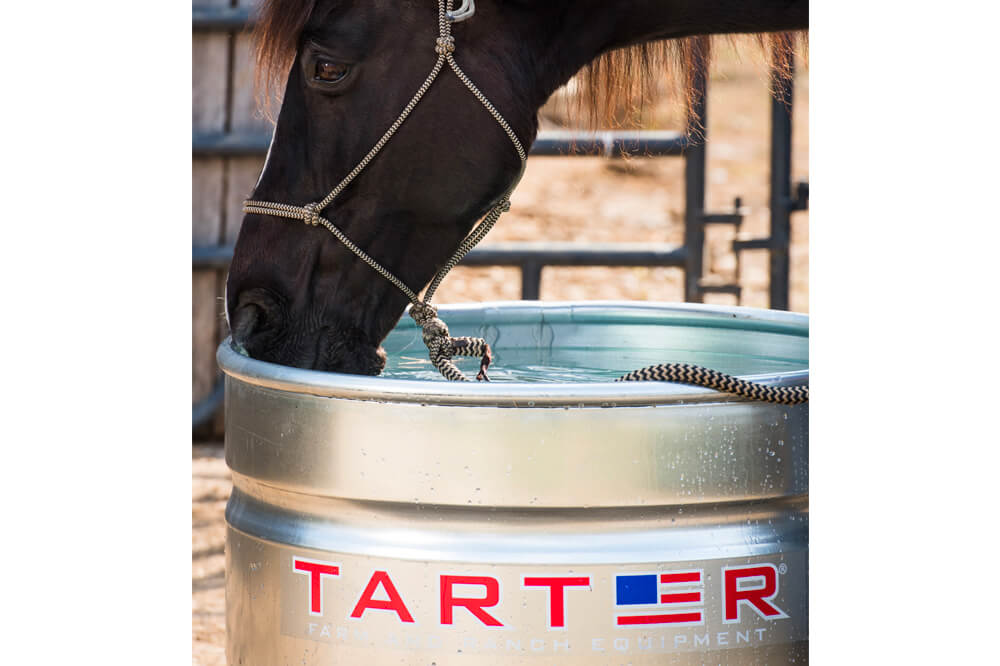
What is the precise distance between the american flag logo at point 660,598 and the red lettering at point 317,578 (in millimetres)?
256

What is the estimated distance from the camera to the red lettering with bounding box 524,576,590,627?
1.01 m

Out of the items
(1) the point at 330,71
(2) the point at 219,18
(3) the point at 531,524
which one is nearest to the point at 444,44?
(1) the point at 330,71

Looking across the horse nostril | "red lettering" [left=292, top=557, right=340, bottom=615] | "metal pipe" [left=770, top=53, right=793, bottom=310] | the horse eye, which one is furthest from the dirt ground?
"red lettering" [left=292, top=557, right=340, bottom=615]

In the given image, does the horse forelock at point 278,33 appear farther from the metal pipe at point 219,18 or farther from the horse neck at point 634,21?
the metal pipe at point 219,18

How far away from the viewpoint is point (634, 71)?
1835mm

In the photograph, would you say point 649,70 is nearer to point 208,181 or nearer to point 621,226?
point 208,181

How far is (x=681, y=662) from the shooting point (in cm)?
103

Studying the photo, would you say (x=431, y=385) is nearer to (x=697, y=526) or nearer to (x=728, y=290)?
(x=697, y=526)

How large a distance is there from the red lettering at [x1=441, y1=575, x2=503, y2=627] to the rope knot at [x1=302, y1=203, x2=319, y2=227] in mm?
682

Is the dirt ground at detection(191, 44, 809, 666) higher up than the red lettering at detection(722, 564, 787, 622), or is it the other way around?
the dirt ground at detection(191, 44, 809, 666)

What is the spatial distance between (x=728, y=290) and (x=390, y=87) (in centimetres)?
235

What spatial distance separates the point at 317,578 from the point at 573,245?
2.92 meters

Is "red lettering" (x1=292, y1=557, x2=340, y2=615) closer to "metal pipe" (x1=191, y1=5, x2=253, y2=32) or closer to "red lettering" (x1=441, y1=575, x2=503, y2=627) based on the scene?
"red lettering" (x1=441, y1=575, x2=503, y2=627)
